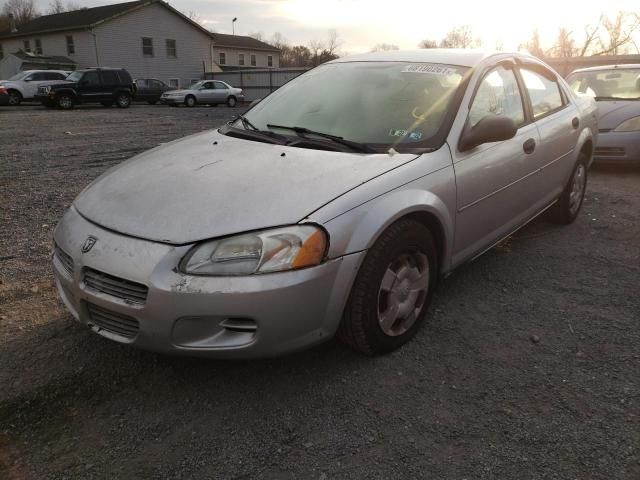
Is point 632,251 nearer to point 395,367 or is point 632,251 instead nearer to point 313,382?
point 395,367

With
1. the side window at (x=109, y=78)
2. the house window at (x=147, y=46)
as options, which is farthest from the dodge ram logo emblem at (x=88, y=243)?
the house window at (x=147, y=46)

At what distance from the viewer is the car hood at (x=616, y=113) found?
23.2 feet

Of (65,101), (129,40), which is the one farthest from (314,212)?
(129,40)

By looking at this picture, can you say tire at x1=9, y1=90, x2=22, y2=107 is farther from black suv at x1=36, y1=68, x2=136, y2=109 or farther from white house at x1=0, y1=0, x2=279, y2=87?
white house at x1=0, y1=0, x2=279, y2=87

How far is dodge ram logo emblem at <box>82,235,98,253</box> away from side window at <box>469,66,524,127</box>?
222 centimetres

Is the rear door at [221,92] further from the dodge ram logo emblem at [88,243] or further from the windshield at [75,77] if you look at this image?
the dodge ram logo emblem at [88,243]

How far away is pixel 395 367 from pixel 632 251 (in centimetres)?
286

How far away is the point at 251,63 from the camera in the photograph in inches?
1988

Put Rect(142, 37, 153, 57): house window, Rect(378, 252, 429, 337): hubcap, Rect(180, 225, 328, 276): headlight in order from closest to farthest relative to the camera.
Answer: Rect(180, 225, 328, 276): headlight, Rect(378, 252, 429, 337): hubcap, Rect(142, 37, 153, 57): house window

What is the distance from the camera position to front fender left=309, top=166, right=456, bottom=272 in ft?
7.44

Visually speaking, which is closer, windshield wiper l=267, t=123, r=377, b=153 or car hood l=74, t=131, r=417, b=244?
car hood l=74, t=131, r=417, b=244

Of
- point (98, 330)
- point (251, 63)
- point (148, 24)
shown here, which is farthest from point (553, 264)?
point (251, 63)

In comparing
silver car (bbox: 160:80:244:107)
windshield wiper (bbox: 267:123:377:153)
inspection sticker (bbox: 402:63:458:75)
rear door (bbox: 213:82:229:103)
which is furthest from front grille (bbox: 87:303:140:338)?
rear door (bbox: 213:82:229:103)

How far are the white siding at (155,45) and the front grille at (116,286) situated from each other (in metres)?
35.4
